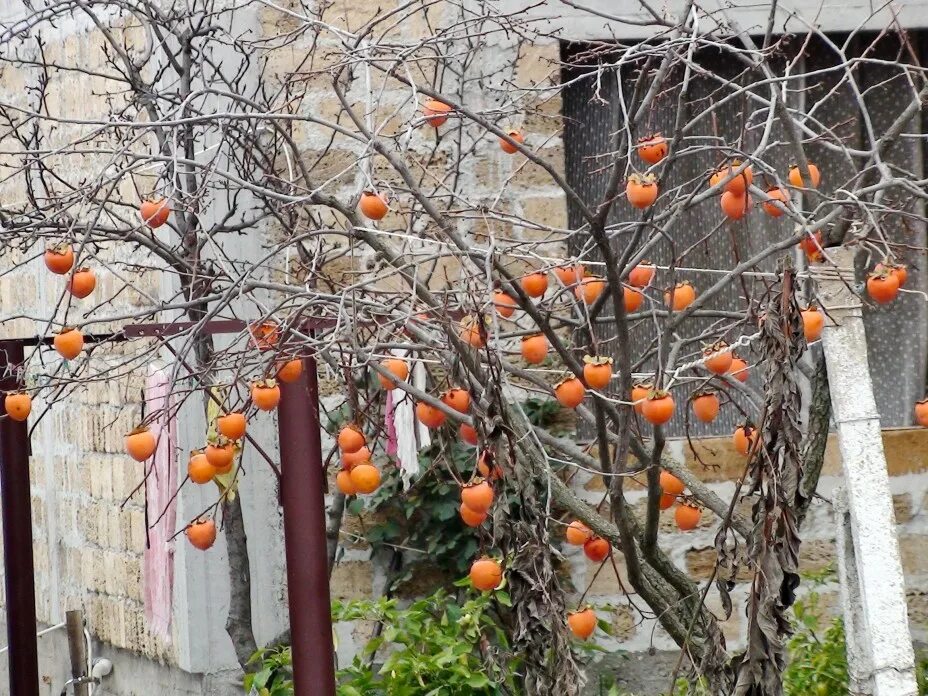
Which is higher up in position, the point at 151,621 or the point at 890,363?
the point at 890,363

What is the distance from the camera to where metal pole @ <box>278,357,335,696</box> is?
2885mm

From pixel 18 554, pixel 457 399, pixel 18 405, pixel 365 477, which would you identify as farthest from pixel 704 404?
pixel 18 554

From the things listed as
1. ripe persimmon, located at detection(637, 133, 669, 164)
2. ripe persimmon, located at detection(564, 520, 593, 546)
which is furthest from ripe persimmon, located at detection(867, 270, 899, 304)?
ripe persimmon, located at detection(564, 520, 593, 546)

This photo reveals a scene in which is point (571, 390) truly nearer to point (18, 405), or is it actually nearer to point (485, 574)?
point (485, 574)

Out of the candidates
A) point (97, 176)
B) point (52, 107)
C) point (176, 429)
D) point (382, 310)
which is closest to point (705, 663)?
point (382, 310)

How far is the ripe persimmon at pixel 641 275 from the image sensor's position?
10.6ft

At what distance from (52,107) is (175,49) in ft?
3.57

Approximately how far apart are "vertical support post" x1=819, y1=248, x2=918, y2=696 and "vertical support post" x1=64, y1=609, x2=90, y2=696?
10.9 ft

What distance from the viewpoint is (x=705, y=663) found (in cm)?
277

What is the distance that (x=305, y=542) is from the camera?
2922 mm

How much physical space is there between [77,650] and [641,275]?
9.80 feet

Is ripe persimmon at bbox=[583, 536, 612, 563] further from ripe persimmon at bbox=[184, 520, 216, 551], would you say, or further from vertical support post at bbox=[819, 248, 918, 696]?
ripe persimmon at bbox=[184, 520, 216, 551]

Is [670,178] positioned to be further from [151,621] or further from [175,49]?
[151,621]

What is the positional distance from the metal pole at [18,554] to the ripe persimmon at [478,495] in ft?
6.79
